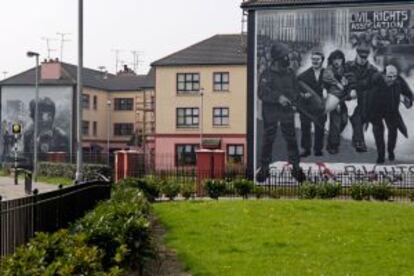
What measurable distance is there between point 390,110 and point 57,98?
1694 inches

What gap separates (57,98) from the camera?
75.6m

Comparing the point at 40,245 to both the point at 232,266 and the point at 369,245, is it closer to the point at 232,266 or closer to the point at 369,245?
the point at 232,266

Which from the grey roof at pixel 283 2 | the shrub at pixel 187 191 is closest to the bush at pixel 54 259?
the shrub at pixel 187 191

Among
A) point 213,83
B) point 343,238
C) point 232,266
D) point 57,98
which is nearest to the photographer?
point 232,266

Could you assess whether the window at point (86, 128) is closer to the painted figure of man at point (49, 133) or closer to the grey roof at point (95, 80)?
the grey roof at point (95, 80)

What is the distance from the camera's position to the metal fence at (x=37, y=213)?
8.53 m

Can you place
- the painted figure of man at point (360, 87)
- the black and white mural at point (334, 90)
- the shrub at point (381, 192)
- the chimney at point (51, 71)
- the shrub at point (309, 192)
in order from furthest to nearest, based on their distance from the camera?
the chimney at point (51, 71) → the painted figure of man at point (360, 87) → the black and white mural at point (334, 90) → the shrub at point (309, 192) → the shrub at point (381, 192)

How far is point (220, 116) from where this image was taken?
207ft

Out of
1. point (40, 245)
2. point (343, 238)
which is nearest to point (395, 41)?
point (343, 238)

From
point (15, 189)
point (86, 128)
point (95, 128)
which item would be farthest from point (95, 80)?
point (15, 189)

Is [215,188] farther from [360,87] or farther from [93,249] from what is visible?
[93,249]

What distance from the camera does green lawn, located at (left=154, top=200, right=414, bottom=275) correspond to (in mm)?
11141

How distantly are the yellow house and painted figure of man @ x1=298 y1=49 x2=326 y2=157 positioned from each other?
2055 cm

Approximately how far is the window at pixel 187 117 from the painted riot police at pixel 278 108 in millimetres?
21799
